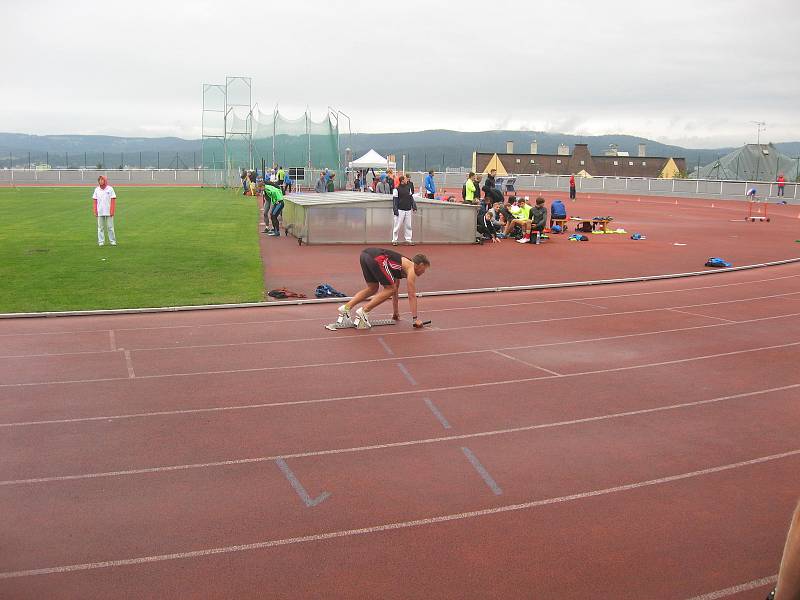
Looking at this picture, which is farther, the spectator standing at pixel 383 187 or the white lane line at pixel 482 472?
the spectator standing at pixel 383 187

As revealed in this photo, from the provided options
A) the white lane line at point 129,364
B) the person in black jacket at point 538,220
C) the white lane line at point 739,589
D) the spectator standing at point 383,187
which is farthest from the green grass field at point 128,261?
the white lane line at point 739,589

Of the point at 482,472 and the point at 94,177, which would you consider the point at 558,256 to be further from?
the point at 94,177

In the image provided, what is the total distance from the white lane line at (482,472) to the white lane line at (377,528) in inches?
11.2

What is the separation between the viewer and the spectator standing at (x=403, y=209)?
21812mm

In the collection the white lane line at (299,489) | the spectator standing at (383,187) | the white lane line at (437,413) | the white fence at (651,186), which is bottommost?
the white lane line at (299,489)

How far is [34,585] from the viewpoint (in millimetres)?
4777

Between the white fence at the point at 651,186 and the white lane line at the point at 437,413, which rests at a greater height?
the white fence at the point at 651,186

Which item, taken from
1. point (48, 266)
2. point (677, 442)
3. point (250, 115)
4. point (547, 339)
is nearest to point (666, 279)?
point (547, 339)

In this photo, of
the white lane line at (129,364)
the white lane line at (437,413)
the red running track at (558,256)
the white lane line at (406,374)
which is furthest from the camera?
the red running track at (558,256)

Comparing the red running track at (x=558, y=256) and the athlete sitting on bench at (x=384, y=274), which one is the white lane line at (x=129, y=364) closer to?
the athlete sitting on bench at (x=384, y=274)

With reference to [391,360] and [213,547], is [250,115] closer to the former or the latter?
[391,360]

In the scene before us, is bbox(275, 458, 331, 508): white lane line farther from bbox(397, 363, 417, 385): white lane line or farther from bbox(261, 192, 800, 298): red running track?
bbox(261, 192, 800, 298): red running track

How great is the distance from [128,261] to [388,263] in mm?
8614

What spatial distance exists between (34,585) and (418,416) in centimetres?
395
